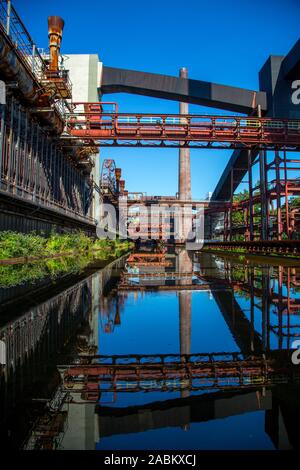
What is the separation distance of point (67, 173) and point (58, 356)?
26549mm

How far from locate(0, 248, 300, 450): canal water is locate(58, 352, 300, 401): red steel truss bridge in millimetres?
11

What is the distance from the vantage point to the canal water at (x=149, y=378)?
7.22 ft

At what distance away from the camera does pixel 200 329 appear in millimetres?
4961

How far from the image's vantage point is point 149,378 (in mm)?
3162

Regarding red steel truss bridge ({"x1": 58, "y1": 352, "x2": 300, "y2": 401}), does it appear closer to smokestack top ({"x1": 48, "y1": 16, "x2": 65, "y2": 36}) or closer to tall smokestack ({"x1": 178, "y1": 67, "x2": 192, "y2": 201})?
smokestack top ({"x1": 48, "y1": 16, "x2": 65, "y2": 36})

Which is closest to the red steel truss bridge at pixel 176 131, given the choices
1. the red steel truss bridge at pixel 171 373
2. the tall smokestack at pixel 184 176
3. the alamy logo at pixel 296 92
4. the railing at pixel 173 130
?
the railing at pixel 173 130

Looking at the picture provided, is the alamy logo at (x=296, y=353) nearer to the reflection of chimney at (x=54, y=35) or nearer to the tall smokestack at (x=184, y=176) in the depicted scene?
the reflection of chimney at (x=54, y=35)

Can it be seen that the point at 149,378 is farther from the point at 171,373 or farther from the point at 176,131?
the point at 176,131

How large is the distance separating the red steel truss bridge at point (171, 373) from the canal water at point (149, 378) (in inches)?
0.4

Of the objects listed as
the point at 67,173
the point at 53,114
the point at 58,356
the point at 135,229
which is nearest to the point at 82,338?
the point at 58,356

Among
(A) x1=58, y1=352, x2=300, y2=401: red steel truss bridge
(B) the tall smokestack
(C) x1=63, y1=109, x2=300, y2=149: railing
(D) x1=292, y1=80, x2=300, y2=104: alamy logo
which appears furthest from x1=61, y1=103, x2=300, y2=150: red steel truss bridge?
(B) the tall smokestack

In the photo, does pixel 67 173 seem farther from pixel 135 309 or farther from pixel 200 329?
pixel 200 329

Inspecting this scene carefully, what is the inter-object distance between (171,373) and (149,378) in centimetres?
21

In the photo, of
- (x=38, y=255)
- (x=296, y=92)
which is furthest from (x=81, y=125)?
(x=296, y=92)
